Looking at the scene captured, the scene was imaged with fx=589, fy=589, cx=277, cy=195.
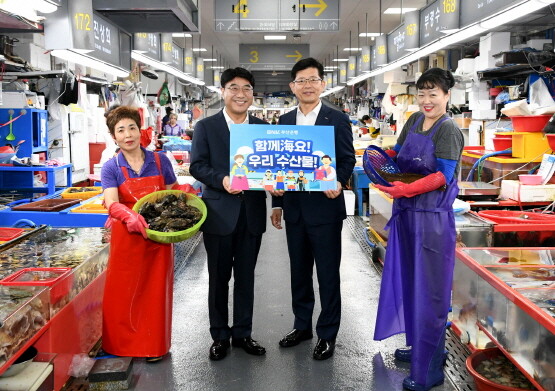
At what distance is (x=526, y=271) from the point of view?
3.45m

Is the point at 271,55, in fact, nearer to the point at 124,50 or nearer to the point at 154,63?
the point at 154,63

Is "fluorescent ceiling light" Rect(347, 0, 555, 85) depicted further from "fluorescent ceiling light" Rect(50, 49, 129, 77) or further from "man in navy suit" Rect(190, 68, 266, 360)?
"fluorescent ceiling light" Rect(50, 49, 129, 77)

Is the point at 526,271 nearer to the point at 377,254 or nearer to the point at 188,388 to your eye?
the point at 188,388

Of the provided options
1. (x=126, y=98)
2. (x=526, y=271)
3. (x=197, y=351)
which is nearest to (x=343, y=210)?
(x=526, y=271)

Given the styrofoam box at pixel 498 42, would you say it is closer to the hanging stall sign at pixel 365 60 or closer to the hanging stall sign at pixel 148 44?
the hanging stall sign at pixel 365 60

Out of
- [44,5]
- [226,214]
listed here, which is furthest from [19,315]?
[44,5]

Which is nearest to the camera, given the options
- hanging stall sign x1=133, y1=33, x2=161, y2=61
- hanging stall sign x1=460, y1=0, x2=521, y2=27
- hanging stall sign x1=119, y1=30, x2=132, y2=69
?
hanging stall sign x1=460, y1=0, x2=521, y2=27

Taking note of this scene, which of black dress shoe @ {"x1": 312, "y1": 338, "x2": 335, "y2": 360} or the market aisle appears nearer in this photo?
the market aisle

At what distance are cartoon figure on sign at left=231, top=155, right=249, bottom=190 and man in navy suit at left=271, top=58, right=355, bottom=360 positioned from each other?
0.27m

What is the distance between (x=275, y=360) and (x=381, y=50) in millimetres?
8270

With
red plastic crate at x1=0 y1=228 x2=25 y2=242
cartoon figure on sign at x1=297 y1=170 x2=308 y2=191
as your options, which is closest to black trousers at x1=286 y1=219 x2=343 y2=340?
cartoon figure on sign at x1=297 y1=170 x2=308 y2=191

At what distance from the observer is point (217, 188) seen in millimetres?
3703

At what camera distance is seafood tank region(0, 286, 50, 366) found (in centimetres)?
259

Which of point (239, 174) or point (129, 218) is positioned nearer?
point (129, 218)
